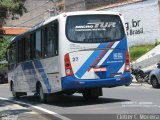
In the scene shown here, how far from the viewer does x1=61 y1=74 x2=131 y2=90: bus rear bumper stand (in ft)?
53.4

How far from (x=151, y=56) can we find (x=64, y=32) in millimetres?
22521

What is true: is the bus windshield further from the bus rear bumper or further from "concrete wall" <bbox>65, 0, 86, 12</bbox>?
"concrete wall" <bbox>65, 0, 86, 12</bbox>

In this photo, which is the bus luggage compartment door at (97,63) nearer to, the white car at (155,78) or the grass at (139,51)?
the white car at (155,78)

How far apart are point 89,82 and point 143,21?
2782 centimetres

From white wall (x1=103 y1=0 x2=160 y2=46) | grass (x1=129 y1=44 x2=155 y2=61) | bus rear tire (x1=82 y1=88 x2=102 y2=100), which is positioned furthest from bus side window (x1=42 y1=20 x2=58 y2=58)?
white wall (x1=103 y1=0 x2=160 y2=46)

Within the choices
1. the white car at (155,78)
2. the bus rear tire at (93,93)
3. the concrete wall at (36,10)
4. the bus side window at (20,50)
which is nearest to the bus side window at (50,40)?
the bus rear tire at (93,93)

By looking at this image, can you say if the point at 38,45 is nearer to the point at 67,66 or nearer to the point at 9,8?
the point at 67,66

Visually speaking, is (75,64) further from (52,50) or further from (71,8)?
(71,8)

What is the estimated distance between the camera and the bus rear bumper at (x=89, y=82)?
16266mm

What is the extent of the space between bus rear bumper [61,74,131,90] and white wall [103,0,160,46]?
2604cm

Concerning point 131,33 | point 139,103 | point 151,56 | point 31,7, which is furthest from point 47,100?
point 31,7

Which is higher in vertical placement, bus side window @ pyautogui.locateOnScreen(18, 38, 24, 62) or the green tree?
the green tree

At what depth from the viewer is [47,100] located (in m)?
18.6

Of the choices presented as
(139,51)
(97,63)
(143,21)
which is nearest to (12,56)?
(97,63)
